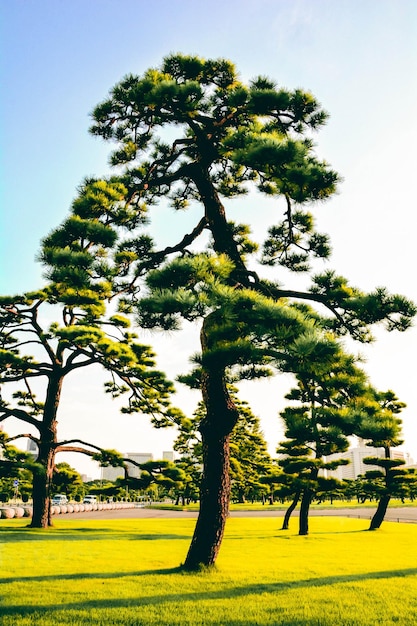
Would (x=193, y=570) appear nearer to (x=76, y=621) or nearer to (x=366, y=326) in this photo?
(x=76, y=621)

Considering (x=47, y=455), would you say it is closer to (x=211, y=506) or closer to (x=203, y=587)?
(x=211, y=506)

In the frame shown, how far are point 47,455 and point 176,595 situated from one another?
8.21 meters

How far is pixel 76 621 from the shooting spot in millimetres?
3551

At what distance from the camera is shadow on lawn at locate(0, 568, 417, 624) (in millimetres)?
3857

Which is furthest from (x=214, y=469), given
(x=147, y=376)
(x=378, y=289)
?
(x=147, y=376)

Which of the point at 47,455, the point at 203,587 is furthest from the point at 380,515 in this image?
the point at 203,587

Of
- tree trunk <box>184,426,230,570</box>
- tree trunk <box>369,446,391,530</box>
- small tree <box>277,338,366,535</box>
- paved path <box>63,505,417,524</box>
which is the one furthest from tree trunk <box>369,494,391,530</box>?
tree trunk <box>184,426,230,570</box>

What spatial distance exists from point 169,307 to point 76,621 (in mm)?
2624

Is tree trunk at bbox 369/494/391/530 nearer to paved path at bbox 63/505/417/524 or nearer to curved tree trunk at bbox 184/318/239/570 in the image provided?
paved path at bbox 63/505/417/524

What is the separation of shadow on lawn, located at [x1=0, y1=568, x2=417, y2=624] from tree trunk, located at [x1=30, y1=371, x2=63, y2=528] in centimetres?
669

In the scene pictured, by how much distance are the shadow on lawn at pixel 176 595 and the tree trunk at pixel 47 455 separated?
6.69m

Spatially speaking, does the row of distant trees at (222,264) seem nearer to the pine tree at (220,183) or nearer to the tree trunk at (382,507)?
the pine tree at (220,183)

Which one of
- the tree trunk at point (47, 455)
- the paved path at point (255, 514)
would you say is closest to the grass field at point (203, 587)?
the tree trunk at point (47, 455)

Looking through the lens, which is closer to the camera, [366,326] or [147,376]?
[366,326]
